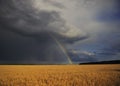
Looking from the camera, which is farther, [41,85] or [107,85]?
[107,85]

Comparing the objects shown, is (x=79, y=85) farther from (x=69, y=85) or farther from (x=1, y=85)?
(x=1, y=85)

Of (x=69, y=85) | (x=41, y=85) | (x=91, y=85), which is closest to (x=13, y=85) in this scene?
(x=41, y=85)

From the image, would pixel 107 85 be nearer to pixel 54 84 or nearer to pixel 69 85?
pixel 69 85

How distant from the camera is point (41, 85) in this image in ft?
33.3

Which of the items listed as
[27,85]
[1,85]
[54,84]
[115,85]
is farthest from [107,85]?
[1,85]

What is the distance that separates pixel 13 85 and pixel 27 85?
70 centimetres

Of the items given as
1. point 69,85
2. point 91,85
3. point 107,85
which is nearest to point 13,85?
point 69,85

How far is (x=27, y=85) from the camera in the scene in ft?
34.0

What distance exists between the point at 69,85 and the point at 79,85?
456 mm

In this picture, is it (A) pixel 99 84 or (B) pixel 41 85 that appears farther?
(A) pixel 99 84

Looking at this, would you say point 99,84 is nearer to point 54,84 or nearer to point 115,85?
point 115,85

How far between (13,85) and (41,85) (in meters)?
1.39

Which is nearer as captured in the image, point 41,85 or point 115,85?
point 41,85

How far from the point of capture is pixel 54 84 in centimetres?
1051
